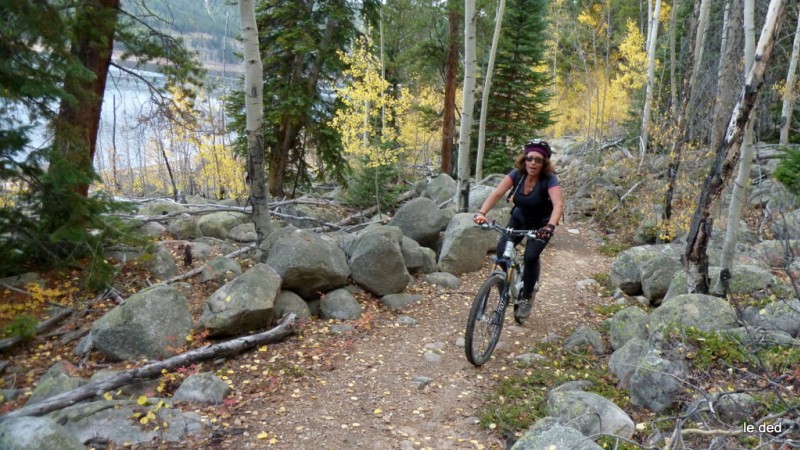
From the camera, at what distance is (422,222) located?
851cm

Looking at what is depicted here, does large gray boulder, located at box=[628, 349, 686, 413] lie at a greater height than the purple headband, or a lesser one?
lesser

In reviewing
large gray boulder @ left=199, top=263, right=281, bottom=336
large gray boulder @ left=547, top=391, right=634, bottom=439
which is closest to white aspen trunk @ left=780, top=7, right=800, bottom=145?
large gray boulder @ left=547, top=391, right=634, bottom=439

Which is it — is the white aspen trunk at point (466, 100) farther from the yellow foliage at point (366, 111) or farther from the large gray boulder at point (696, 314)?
the large gray boulder at point (696, 314)

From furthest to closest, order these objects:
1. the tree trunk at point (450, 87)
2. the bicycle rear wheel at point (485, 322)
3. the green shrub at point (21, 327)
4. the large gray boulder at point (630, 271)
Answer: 1. the tree trunk at point (450, 87)
2. the large gray boulder at point (630, 271)
3. the bicycle rear wheel at point (485, 322)
4. the green shrub at point (21, 327)

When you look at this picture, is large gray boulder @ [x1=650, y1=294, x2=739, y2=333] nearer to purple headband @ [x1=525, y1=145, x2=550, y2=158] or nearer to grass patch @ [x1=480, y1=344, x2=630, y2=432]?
grass patch @ [x1=480, y1=344, x2=630, y2=432]

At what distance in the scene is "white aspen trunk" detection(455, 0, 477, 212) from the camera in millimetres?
9062

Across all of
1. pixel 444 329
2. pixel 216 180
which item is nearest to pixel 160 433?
pixel 444 329

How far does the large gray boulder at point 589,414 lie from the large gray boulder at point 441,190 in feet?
30.3

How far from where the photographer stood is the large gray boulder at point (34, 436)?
2.76m

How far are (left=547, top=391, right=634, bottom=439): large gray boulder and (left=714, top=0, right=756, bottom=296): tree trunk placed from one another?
3199 millimetres

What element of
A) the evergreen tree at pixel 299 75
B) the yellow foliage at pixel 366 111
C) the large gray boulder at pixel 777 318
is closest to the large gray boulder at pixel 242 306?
the large gray boulder at pixel 777 318

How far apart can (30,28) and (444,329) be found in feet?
17.6

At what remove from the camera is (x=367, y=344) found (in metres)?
5.31

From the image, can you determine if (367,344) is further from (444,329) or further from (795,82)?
(795,82)
